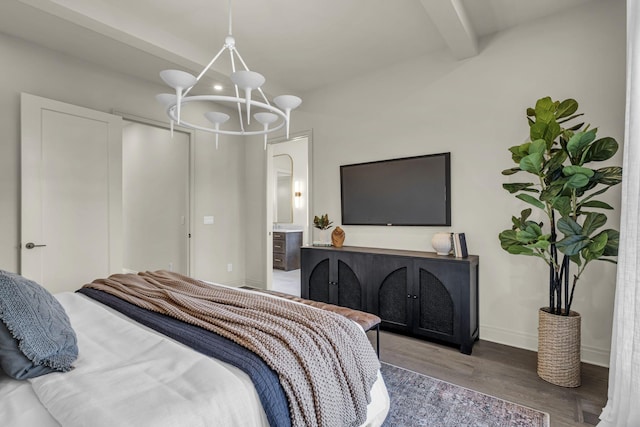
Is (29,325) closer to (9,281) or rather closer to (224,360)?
(9,281)

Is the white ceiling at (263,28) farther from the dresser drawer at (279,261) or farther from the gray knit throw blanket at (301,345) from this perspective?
the dresser drawer at (279,261)

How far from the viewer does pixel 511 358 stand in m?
2.58

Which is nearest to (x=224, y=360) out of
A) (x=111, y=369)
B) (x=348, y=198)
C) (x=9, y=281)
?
(x=111, y=369)

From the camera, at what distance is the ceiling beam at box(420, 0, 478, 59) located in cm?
230

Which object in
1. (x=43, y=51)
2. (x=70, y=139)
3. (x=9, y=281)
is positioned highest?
(x=43, y=51)

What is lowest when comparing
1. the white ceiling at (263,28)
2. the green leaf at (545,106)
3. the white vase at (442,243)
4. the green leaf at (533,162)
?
the white vase at (442,243)

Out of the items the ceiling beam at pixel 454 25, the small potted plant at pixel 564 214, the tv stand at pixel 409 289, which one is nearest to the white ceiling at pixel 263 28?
the ceiling beam at pixel 454 25

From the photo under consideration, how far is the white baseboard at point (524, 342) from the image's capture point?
2434 millimetres

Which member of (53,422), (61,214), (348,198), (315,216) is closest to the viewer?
(53,422)

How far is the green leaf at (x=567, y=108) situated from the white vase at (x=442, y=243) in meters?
1.25

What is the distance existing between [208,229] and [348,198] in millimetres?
2071

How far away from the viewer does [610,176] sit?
1960 millimetres

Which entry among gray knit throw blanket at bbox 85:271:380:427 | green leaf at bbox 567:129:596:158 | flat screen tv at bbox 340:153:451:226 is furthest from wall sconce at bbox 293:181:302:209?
green leaf at bbox 567:129:596:158

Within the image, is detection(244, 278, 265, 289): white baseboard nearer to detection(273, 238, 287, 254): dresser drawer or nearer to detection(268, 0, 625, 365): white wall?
detection(273, 238, 287, 254): dresser drawer
